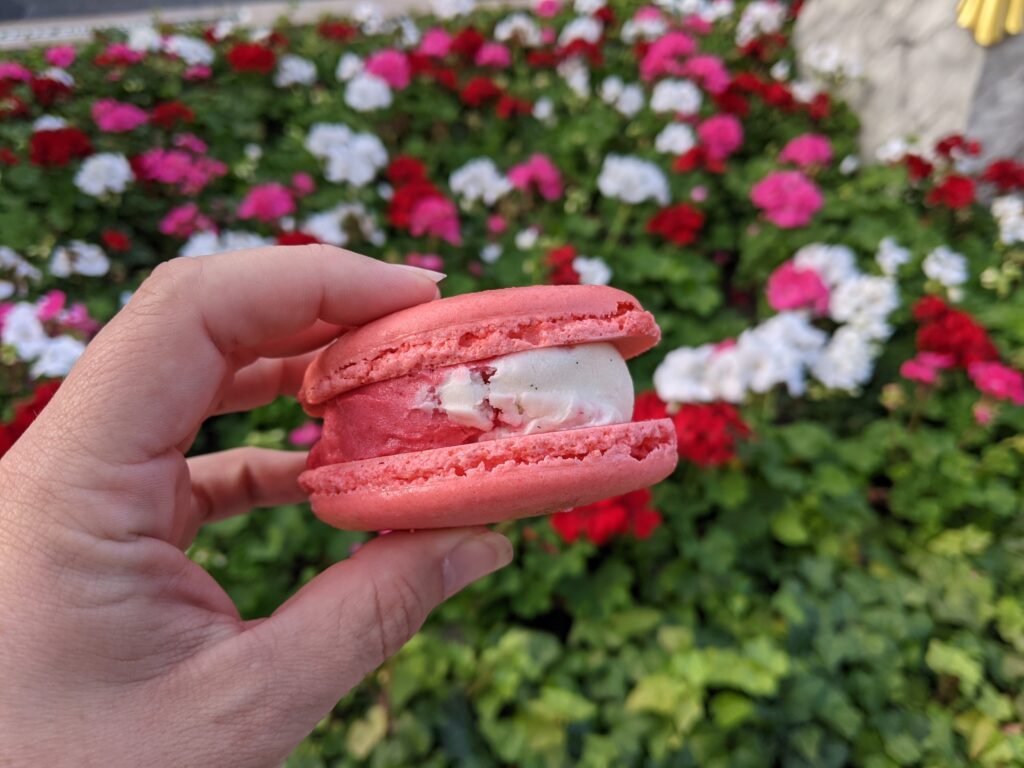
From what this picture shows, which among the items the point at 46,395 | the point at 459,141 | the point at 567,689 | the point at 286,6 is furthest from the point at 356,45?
the point at 567,689

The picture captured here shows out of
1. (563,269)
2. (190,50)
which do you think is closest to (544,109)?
(563,269)

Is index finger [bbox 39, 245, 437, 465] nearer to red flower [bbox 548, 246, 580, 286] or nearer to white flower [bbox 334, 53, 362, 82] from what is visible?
red flower [bbox 548, 246, 580, 286]

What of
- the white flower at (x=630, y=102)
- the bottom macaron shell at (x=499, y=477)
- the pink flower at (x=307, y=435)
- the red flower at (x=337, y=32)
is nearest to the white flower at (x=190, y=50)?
the red flower at (x=337, y=32)

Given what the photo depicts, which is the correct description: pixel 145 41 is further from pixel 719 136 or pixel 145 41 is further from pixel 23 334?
pixel 719 136

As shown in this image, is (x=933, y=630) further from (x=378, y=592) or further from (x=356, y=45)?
(x=356, y=45)

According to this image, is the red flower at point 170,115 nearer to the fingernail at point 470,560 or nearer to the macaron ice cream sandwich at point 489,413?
the macaron ice cream sandwich at point 489,413
